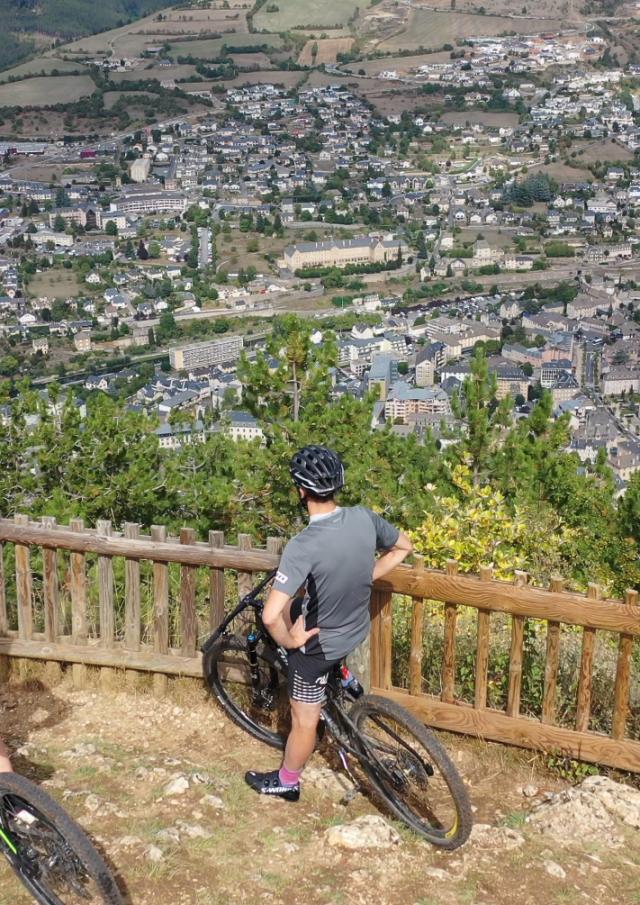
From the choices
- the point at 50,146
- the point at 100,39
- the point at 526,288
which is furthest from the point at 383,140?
the point at 100,39

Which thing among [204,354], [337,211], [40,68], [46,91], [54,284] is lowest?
[204,354]

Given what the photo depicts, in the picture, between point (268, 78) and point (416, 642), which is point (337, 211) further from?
point (416, 642)

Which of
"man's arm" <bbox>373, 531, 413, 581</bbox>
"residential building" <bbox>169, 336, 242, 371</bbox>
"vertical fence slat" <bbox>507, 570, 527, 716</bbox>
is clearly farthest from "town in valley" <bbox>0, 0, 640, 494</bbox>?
"man's arm" <bbox>373, 531, 413, 581</bbox>

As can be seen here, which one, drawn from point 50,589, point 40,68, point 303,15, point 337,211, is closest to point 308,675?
point 50,589

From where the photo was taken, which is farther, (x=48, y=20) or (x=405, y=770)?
(x=48, y=20)

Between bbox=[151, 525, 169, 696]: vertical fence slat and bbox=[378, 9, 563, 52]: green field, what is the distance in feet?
362

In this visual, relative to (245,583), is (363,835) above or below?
below

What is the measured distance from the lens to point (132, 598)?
377cm

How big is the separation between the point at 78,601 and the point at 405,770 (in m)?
1.44

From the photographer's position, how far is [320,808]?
3.11 m

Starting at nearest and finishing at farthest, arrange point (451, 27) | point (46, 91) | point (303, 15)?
point (46, 91) → point (451, 27) → point (303, 15)

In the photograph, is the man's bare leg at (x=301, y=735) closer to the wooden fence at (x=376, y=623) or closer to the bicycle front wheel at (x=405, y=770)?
the bicycle front wheel at (x=405, y=770)

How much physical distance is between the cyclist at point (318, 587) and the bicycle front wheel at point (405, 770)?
16 cm

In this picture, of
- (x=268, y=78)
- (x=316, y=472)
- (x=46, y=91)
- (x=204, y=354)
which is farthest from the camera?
(x=268, y=78)
